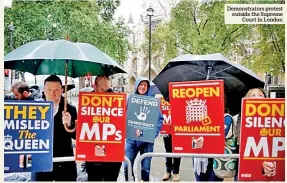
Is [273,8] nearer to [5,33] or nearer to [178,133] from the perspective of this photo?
[178,133]

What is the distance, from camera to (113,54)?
2785 millimetres

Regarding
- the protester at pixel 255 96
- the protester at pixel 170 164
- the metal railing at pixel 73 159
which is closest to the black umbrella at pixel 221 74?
the protester at pixel 255 96

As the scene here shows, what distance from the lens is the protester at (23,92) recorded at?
265 centimetres

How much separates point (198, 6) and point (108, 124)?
95 centimetres

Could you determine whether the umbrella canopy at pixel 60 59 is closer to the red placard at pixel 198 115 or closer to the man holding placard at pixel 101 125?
the man holding placard at pixel 101 125

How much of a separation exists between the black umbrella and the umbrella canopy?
359mm

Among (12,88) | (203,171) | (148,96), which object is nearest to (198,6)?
(148,96)

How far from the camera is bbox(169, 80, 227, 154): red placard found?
2688mm

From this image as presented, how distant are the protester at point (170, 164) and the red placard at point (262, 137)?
41 centimetres

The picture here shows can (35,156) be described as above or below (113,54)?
below

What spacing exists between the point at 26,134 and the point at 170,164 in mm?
919

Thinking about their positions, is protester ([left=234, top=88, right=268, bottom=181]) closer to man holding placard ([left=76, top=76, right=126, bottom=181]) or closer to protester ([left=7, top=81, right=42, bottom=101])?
man holding placard ([left=76, top=76, right=126, bottom=181])

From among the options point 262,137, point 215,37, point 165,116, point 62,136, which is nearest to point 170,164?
point 165,116

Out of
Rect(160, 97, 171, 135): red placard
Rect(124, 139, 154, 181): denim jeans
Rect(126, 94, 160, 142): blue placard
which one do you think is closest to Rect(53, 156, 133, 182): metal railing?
Rect(124, 139, 154, 181): denim jeans
